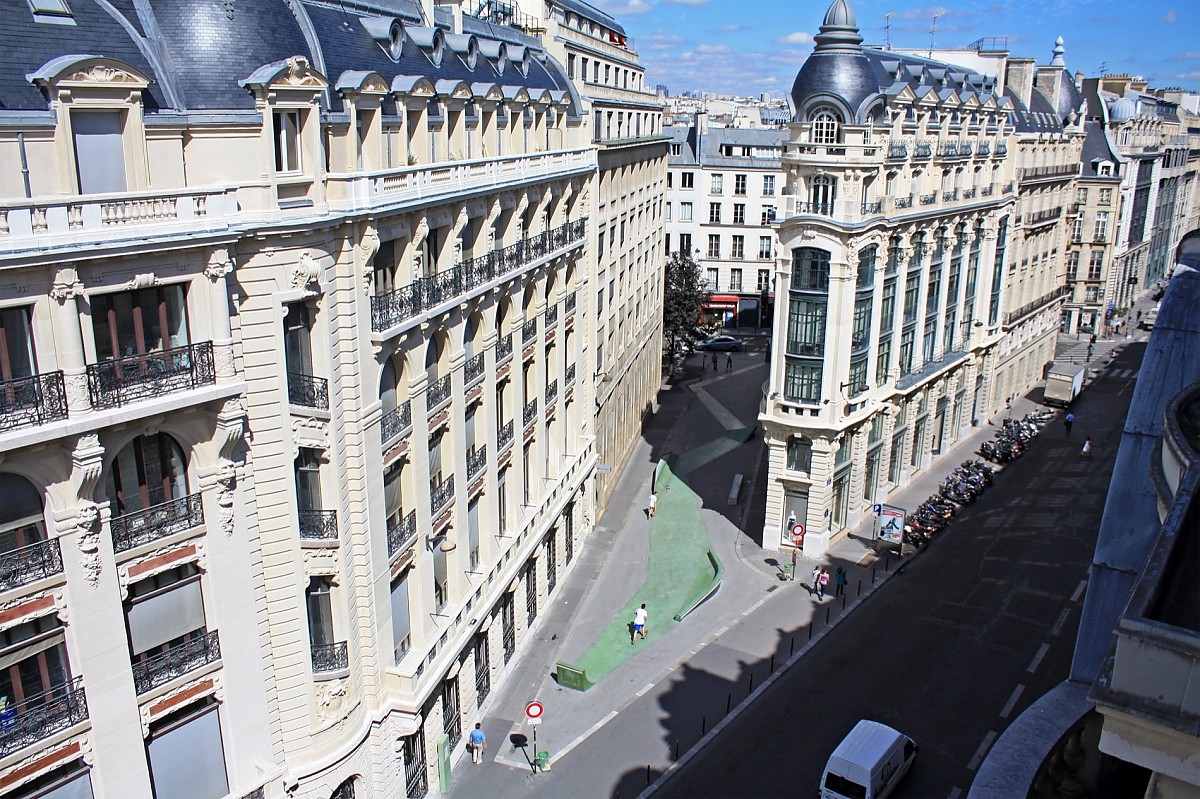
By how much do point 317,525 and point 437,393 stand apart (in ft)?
26.5

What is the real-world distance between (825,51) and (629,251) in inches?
748

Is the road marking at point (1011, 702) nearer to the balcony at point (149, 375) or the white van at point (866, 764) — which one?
the white van at point (866, 764)

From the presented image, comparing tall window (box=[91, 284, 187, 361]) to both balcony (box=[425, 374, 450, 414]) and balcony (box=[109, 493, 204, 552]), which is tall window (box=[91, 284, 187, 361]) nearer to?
balcony (box=[109, 493, 204, 552])

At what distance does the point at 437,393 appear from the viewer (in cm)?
3575

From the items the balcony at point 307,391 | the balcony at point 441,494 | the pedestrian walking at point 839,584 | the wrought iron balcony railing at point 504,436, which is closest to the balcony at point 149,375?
the balcony at point 307,391

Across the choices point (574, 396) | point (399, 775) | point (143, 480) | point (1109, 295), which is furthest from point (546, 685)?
point (1109, 295)

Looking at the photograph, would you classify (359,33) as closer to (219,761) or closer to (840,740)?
(219,761)

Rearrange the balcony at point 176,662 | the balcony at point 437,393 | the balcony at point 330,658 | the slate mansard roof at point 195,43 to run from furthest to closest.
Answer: the balcony at point 437,393
the balcony at point 330,658
the balcony at point 176,662
the slate mansard roof at point 195,43

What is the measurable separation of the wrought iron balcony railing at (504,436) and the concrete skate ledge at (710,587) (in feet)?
42.9

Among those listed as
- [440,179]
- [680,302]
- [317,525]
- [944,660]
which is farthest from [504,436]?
[680,302]

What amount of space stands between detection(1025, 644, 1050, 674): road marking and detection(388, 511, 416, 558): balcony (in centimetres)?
2866

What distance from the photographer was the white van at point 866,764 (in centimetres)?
3453

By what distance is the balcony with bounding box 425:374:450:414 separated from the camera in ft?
115

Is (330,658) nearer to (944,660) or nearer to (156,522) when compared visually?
(156,522)
